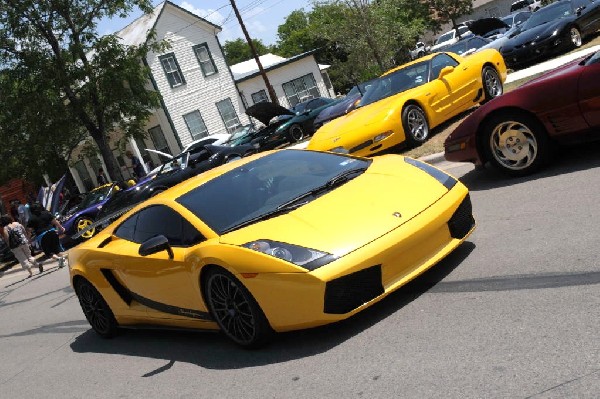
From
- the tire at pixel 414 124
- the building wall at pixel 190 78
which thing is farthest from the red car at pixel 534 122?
the building wall at pixel 190 78

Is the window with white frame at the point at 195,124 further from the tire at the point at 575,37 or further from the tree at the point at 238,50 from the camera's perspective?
the tree at the point at 238,50

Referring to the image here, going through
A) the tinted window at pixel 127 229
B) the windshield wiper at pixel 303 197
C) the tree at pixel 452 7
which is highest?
the tree at pixel 452 7

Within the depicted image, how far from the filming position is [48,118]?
77.6 ft

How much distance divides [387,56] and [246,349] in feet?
80.8

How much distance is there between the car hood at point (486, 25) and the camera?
87.8 feet

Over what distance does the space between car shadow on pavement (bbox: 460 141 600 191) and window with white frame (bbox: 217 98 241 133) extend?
107ft

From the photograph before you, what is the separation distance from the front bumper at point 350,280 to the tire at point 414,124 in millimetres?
6142

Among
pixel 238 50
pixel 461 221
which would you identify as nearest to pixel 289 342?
pixel 461 221

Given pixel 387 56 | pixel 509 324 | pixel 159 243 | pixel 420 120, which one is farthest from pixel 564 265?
pixel 387 56

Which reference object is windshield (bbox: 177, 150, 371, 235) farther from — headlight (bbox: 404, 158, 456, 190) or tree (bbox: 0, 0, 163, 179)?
tree (bbox: 0, 0, 163, 179)

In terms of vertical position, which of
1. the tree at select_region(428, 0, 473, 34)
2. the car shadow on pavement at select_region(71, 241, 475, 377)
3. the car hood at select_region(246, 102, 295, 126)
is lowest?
the car shadow on pavement at select_region(71, 241, 475, 377)

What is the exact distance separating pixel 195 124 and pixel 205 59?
12.6 feet

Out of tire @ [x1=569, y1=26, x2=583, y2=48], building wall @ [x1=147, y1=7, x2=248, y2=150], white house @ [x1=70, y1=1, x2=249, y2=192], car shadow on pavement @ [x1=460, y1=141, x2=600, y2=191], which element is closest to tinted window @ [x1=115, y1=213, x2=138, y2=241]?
car shadow on pavement @ [x1=460, y1=141, x2=600, y2=191]

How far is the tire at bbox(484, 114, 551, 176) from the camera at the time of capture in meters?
6.74
